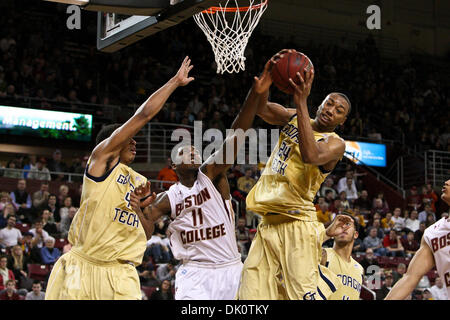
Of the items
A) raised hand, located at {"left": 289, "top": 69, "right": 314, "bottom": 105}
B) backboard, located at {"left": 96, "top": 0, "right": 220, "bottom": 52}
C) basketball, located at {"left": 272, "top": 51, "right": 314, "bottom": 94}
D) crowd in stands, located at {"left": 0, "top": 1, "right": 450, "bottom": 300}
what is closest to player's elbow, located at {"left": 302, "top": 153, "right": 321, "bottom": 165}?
raised hand, located at {"left": 289, "top": 69, "right": 314, "bottom": 105}

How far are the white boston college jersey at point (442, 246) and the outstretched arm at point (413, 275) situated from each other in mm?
44

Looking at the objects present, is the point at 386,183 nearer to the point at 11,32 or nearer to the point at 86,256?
the point at 11,32

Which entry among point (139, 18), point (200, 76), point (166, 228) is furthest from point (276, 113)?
point (200, 76)

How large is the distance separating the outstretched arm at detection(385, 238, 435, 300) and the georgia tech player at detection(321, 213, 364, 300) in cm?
188

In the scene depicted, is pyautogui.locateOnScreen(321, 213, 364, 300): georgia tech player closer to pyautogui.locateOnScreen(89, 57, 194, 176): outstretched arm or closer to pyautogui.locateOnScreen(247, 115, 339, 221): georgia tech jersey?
pyautogui.locateOnScreen(247, 115, 339, 221): georgia tech jersey

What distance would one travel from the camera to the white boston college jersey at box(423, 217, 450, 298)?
4703 mm

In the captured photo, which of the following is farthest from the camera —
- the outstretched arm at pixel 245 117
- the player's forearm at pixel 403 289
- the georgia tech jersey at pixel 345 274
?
the georgia tech jersey at pixel 345 274

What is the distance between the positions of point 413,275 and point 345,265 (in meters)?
2.23

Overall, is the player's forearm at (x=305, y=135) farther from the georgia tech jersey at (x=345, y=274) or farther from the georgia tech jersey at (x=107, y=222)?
the georgia tech jersey at (x=345, y=274)

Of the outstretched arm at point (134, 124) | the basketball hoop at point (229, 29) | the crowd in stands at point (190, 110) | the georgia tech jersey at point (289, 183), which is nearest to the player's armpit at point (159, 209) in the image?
the outstretched arm at point (134, 124)

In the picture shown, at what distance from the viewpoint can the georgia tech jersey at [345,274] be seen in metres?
6.64

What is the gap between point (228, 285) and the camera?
559 centimetres

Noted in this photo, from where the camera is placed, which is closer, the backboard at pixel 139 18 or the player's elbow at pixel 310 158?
the player's elbow at pixel 310 158

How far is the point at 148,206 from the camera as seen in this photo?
18.7ft
